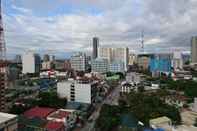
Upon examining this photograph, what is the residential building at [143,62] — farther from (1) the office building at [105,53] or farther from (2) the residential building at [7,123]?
(2) the residential building at [7,123]

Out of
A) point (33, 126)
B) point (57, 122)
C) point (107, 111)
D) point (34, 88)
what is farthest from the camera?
point (34, 88)

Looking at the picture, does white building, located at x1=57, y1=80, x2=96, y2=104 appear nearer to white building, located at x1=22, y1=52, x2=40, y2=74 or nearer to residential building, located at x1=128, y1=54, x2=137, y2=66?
white building, located at x1=22, y1=52, x2=40, y2=74

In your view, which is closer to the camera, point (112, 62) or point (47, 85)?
point (47, 85)

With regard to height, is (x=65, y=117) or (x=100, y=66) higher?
(x=100, y=66)

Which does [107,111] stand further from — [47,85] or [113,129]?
[47,85]

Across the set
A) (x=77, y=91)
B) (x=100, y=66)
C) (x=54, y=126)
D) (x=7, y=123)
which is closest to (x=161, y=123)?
(x=54, y=126)

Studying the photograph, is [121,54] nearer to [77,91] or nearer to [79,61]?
[79,61]

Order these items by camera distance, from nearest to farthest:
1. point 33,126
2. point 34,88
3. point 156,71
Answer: point 33,126 → point 34,88 → point 156,71

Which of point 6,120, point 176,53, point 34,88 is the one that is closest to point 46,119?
point 6,120

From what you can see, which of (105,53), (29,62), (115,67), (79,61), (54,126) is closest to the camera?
(54,126)

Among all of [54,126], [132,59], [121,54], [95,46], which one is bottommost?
[54,126]
